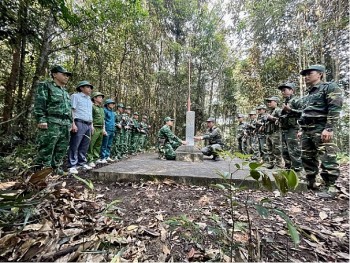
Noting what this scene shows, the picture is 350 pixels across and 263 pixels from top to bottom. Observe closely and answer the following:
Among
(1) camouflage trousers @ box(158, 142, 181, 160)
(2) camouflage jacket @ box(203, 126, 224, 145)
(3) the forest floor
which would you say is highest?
(2) camouflage jacket @ box(203, 126, 224, 145)

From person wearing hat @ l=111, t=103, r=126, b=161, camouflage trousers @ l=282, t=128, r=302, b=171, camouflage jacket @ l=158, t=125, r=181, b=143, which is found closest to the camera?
camouflage trousers @ l=282, t=128, r=302, b=171

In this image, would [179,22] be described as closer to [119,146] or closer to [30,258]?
[119,146]

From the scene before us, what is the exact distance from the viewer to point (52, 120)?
3.04 meters

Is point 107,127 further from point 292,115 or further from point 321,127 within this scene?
point 321,127

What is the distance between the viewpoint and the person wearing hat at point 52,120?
2969 millimetres

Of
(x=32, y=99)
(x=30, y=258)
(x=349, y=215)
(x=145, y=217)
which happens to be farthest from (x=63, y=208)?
(x=32, y=99)

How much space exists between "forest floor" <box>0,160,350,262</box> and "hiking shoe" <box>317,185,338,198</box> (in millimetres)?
276

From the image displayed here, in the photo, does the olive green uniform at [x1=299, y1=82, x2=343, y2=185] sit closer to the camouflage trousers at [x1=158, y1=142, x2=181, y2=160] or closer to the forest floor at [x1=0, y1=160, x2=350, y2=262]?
Result: the forest floor at [x1=0, y1=160, x2=350, y2=262]

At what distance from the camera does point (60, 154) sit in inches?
129

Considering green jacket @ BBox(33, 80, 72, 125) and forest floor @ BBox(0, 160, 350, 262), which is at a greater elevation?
green jacket @ BBox(33, 80, 72, 125)

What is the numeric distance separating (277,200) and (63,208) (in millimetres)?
2456

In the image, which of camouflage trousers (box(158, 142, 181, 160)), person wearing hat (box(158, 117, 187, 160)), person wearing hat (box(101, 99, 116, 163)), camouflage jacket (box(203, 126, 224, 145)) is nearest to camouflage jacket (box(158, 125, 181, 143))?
person wearing hat (box(158, 117, 187, 160))

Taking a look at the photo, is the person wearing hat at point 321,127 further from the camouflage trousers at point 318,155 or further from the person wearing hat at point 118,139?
the person wearing hat at point 118,139

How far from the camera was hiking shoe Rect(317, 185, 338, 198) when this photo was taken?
2569mm
